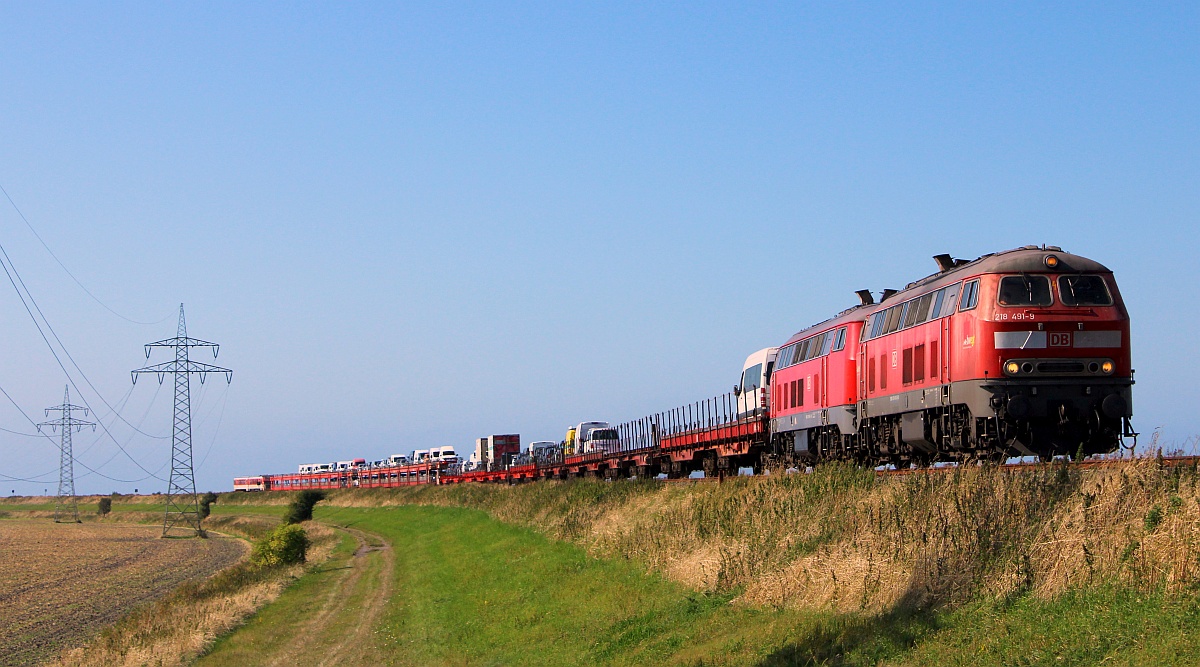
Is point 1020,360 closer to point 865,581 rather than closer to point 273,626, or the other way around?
point 865,581

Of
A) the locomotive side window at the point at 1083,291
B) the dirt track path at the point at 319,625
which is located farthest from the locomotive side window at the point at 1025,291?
the dirt track path at the point at 319,625

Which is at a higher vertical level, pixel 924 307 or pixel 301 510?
pixel 924 307

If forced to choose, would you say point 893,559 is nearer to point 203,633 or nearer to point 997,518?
point 997,518

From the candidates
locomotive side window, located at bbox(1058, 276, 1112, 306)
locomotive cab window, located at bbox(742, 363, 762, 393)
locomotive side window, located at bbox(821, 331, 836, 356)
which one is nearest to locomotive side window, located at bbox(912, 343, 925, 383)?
locomotive side window, located at bbox(1058, 276, 1112, 306)

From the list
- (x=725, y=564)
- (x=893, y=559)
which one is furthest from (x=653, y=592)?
(x=893, y=559)

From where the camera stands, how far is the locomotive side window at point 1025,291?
20781mm

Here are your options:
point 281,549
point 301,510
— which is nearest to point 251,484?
point 301,510

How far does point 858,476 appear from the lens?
2045 cm

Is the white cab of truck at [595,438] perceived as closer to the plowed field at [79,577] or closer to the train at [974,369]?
the plowed field at [79,577]

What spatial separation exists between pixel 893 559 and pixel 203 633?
70.1ft

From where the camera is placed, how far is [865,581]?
51.2ft

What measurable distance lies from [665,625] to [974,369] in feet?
25.5

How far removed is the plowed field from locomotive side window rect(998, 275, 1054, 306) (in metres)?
26.5

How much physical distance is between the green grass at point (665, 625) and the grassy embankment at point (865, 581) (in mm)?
40
